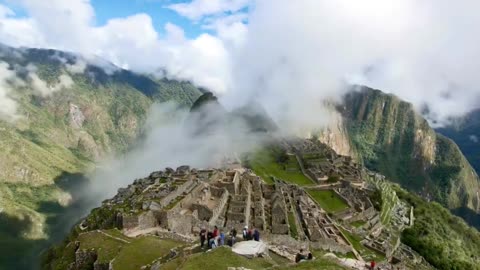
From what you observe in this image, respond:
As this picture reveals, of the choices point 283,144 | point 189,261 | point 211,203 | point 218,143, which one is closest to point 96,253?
point 189,261

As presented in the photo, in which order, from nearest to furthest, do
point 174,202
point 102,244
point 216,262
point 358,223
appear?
point 216,262, point 102,244, point 174,202, point 358,223

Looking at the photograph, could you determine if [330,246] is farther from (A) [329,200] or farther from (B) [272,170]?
(B) [272,170]

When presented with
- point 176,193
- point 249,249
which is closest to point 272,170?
point 176,193

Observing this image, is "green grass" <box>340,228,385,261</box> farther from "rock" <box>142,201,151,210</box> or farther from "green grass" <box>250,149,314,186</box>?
"rock" <box>142,201,151,210</box>

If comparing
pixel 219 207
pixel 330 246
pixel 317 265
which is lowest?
pixel 317 265

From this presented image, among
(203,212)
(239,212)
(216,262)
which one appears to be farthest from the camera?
(239,212)

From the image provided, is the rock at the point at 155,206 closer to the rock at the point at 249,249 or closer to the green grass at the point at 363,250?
the rock at the point at 249,249

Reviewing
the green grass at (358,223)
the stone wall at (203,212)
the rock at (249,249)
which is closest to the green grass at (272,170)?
the green grass at (358,223)
